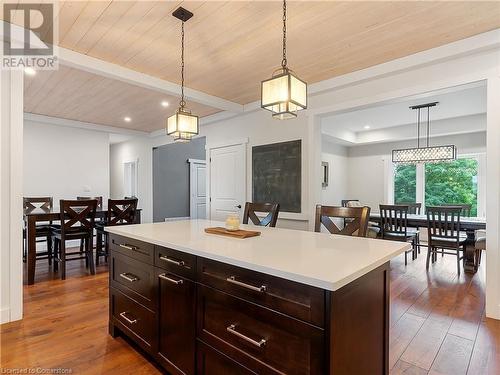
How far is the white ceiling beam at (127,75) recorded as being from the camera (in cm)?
287

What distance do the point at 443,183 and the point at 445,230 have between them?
8.95 ft

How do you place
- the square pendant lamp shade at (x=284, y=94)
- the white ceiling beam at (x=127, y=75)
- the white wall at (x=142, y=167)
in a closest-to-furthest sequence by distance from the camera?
1. the square pendant lamp shade at (x=284, y=94)
2. the white ceiling beam at (x=127, y=75)
3. the white wall at (x=142, y=167)

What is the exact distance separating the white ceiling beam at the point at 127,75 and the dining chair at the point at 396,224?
3.12m

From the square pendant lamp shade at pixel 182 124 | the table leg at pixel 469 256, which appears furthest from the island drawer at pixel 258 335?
the table leg at pixel 469 256

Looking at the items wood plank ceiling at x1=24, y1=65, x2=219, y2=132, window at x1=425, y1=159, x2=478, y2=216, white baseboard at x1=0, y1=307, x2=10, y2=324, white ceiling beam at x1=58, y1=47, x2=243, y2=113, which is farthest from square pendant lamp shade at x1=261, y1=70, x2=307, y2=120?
window at x1=425, y1=159, x2=478, y2=216

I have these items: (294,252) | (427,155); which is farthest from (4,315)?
(427,155)

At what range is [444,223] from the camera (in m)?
4.20

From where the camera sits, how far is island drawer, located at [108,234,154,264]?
1902mm

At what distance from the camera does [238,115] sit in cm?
501

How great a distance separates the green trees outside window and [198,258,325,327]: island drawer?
21.1ft

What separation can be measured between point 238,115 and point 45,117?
3.69 meters

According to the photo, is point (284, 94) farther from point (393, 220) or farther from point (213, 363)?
point (393, 220)

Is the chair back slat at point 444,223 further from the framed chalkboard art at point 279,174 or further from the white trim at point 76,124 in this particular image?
the white trim at point 76,124

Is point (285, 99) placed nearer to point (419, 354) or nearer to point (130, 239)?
point (130, 239)
